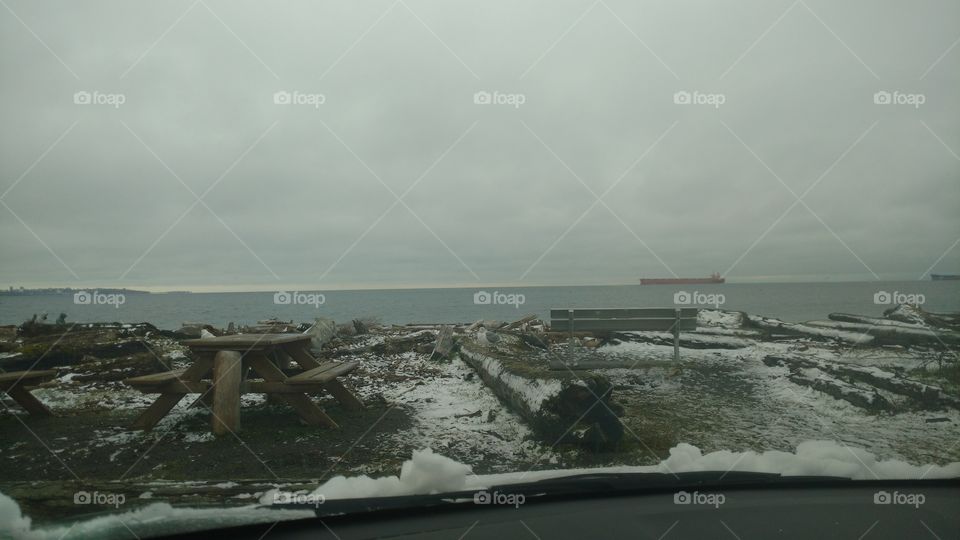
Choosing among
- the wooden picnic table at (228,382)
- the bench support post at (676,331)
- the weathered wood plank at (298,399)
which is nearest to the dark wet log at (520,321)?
the bench support post at (676,331)

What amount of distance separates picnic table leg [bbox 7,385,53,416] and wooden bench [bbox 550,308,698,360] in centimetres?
496

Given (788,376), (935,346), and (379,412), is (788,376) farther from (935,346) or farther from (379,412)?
(379,412)

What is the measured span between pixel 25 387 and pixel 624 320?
599 centimetres

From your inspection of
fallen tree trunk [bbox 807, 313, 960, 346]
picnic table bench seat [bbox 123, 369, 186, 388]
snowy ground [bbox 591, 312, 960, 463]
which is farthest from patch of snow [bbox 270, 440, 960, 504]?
fallen tree trunk [bbox 807, 313, 960, 346]

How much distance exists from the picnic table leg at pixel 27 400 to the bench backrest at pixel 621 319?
16.3ft

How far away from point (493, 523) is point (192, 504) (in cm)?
155

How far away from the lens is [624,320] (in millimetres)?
5980

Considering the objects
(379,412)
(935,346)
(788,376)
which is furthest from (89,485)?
(935,346)

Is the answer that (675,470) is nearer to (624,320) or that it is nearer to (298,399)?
(298,399)

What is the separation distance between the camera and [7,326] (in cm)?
426

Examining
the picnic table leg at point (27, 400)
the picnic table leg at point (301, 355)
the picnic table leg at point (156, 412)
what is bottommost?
the picnic table leg at point (156, 412)

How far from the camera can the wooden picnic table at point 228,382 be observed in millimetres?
3785

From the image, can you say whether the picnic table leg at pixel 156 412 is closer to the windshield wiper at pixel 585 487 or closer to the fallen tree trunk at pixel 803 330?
the windshield wiper at pixel 585 487

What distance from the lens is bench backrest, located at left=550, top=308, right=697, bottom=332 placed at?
579 cm
